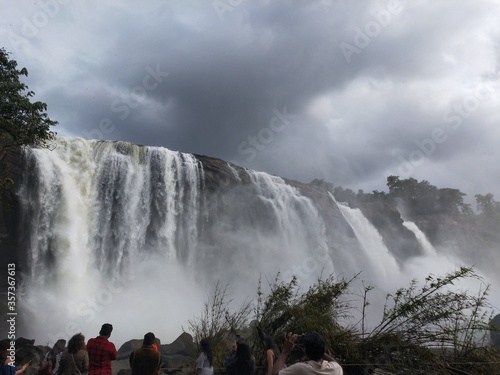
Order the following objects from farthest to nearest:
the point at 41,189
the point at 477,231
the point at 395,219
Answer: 1. the point at 477,231
2. the point at 395,219
3. the point at 41,189

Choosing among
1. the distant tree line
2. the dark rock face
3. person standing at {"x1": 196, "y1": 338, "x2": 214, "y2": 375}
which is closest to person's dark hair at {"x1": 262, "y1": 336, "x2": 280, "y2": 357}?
person standing at {"x1": 196, "y1": 338, "x2": 214, "y2": 375}

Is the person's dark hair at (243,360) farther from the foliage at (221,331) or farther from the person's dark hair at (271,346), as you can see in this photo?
the foliage at (221,331)

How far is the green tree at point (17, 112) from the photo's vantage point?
13.0 m

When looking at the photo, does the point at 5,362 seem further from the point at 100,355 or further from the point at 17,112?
the point at 17,112

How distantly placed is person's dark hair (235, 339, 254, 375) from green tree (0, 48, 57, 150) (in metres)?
12.3

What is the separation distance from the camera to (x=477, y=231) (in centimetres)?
6944

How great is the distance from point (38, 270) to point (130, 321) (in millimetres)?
5254

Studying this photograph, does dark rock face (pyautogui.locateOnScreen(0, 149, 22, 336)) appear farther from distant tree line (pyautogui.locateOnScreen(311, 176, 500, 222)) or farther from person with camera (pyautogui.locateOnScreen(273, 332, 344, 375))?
distant tree line (pyautogui.locateOnScreen(311, 176, 500, 222))

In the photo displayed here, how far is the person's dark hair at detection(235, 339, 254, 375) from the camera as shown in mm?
4219

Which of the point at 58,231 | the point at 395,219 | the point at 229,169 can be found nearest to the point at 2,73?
the point at 58,231


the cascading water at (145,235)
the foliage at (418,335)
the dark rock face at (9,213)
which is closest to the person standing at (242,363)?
the foliage at (418,335)

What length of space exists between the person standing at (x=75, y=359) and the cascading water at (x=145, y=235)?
10.7 m

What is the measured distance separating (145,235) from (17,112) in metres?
10.8

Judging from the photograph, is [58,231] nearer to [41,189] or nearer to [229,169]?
[41,189]
